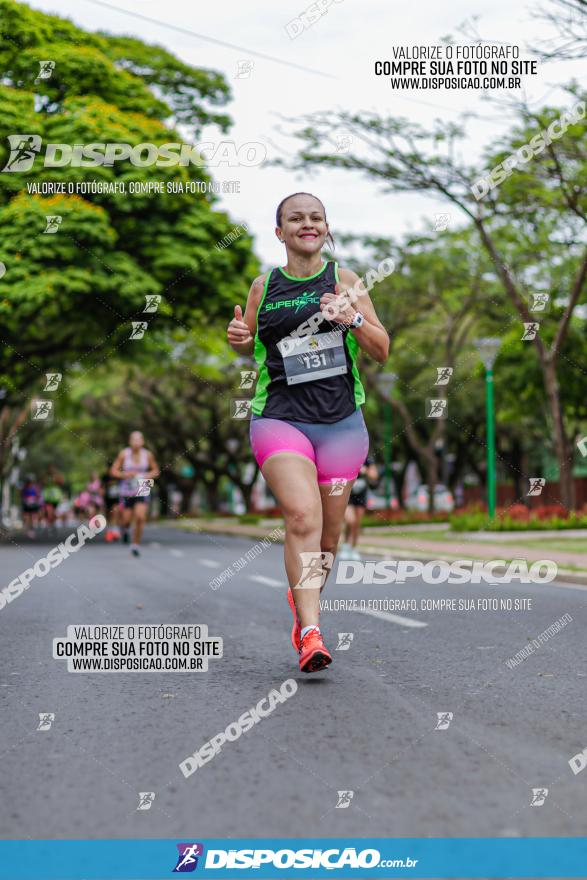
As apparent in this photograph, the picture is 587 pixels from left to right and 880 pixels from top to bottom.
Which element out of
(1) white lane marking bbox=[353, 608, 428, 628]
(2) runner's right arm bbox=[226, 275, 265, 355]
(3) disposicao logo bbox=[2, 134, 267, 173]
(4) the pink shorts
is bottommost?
(1) white lane marking bbox=[353, 608, 428, 628]

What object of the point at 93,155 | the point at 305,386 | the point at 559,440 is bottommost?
the point at 559,440

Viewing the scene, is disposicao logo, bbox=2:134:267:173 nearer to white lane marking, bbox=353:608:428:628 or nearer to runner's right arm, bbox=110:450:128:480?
runner's right arm, bbox=110:450:128:480

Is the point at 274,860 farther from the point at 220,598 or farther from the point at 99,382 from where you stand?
the point at 99,382

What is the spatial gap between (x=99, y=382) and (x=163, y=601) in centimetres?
2888

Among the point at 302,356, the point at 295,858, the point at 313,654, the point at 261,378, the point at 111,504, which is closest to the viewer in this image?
the point at 295,858

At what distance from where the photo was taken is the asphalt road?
3.00 metres

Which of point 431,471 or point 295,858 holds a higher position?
point 431,471

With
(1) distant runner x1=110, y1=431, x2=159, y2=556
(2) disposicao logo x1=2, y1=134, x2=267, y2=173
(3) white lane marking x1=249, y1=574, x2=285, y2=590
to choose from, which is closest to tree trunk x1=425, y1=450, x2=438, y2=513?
(2) disposicao logo x1=2, y1=134, x2=267, y2=173

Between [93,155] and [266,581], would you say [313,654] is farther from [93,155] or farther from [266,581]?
[93,155]

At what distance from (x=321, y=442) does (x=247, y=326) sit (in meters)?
0.60

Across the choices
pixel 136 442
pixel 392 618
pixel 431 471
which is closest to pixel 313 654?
pixel 392 618

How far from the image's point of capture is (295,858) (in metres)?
2.74

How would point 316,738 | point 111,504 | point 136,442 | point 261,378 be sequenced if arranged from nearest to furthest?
point 316,738
point 261,378
point 136,442
point 111,504

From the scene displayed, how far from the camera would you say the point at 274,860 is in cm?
274
